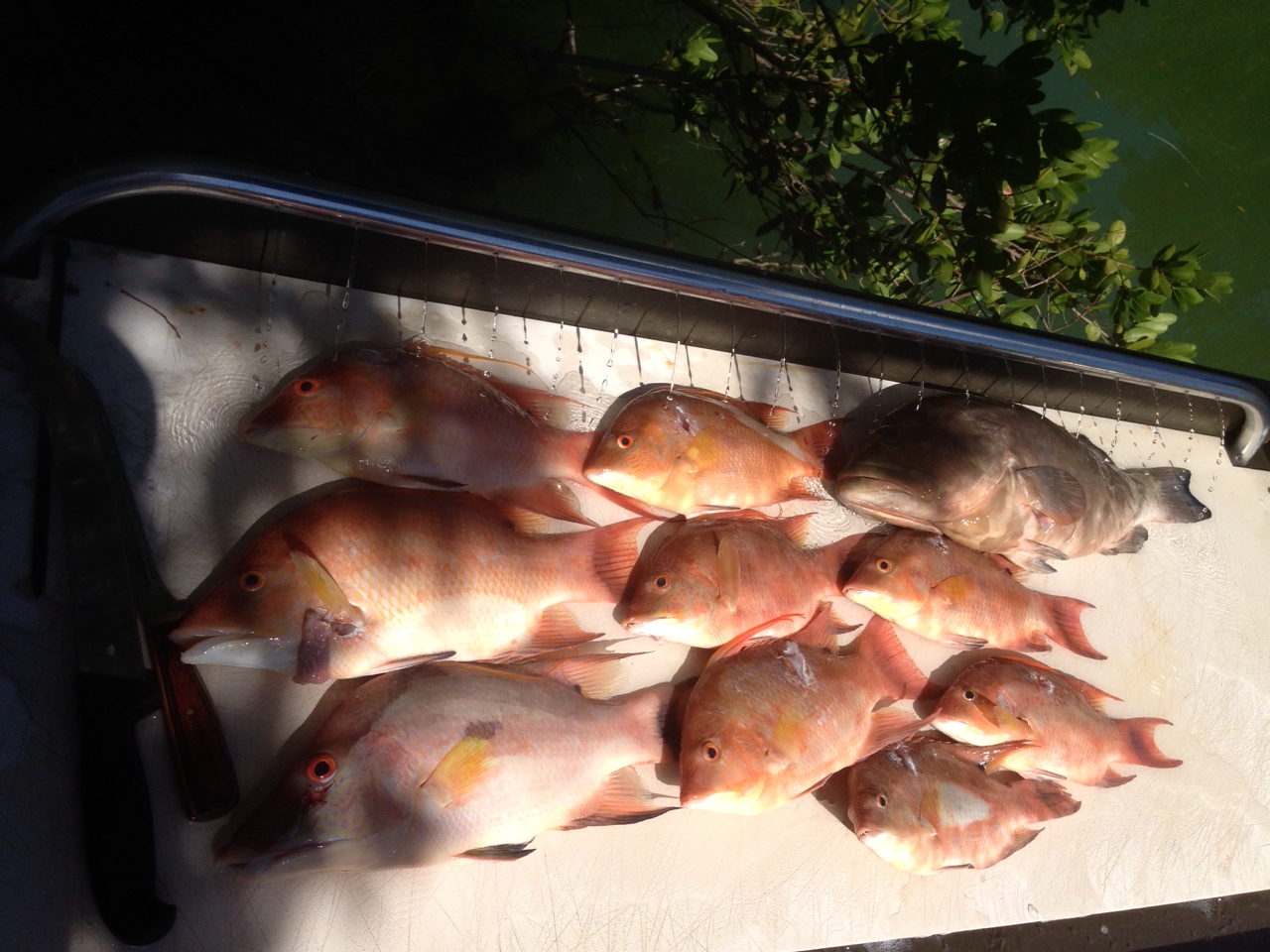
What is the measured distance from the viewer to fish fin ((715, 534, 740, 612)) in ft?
6.47

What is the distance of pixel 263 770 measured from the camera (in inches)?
64.7

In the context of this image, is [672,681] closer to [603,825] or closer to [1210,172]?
[603,825]

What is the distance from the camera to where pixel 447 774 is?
1.60 m

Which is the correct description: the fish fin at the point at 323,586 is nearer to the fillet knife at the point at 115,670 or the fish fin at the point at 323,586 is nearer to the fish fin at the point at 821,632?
the fillet knife at the point at 115,670

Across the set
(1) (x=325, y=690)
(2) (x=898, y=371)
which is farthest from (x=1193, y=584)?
(1) (x=325, y=690)

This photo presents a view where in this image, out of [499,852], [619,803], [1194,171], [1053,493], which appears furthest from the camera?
[1194,171]

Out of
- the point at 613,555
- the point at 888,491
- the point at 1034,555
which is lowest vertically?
the point at 1034,555

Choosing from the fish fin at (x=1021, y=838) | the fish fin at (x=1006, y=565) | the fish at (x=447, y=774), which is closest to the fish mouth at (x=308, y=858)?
the fish at (x=447, y=774)

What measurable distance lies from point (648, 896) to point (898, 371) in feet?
5.58

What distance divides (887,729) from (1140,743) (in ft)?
3.52

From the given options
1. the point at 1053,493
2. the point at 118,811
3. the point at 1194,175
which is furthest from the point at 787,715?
the point at 1194,175

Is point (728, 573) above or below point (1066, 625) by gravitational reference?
above

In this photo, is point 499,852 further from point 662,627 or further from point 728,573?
point 728,573

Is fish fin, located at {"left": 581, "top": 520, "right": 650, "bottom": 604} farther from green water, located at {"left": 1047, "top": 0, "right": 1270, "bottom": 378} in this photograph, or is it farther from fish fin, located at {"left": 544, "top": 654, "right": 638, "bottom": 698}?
green water, located at {"left": 1047, "top": 0, "right": 1270, "bottom": 378}
